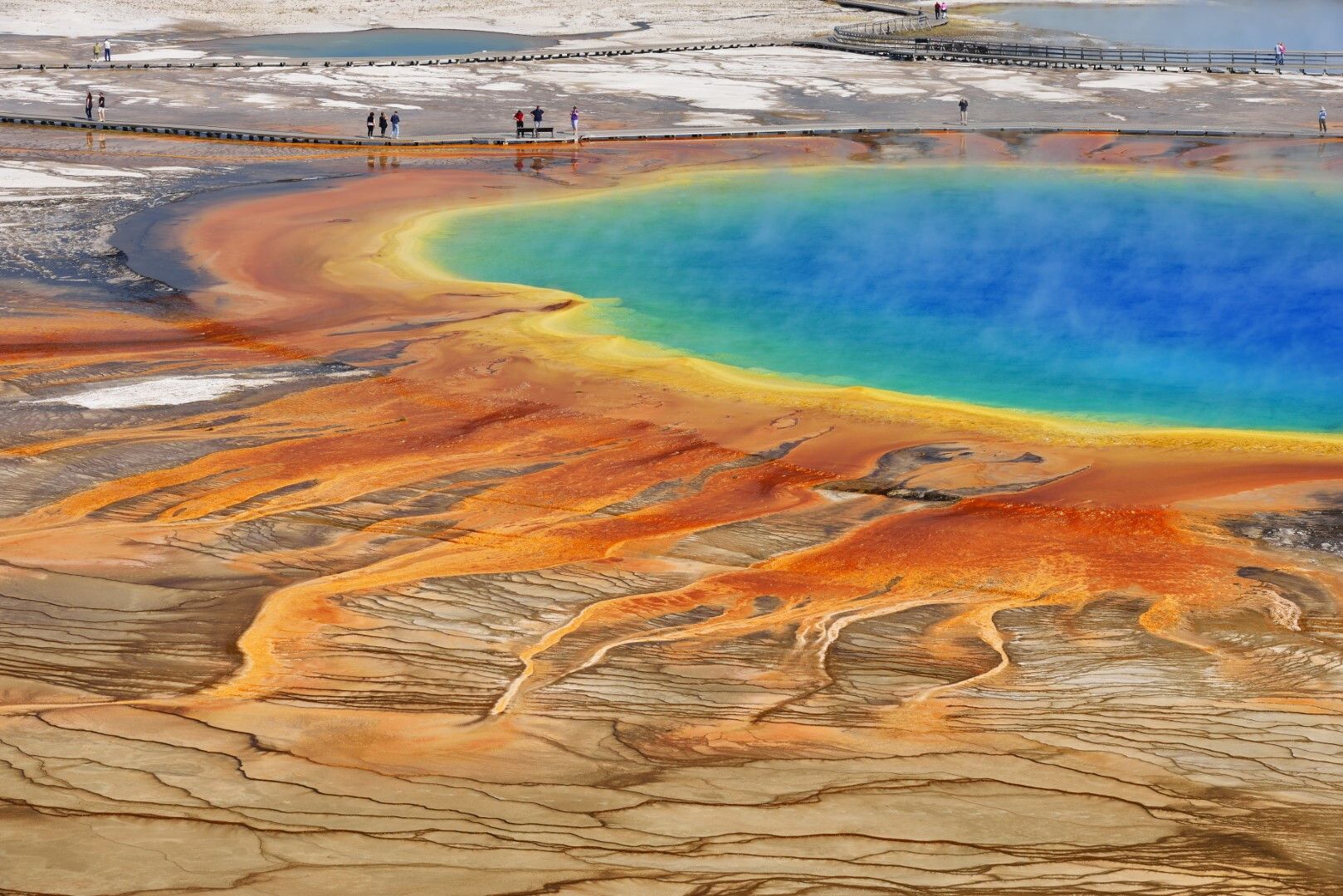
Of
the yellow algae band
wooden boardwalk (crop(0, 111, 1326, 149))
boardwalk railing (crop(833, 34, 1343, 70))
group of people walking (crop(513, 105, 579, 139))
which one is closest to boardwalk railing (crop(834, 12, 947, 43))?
boardwalk railing (crop(833, 34, 1343, 70))

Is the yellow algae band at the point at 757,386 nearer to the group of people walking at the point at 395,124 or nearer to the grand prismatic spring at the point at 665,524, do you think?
the grand prismatic spring at the point at 665,524

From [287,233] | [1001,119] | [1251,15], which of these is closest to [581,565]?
[287,233]

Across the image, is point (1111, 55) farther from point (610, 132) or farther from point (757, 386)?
point (757, 386)

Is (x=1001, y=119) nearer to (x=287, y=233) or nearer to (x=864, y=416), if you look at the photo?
(x=287, y=233)

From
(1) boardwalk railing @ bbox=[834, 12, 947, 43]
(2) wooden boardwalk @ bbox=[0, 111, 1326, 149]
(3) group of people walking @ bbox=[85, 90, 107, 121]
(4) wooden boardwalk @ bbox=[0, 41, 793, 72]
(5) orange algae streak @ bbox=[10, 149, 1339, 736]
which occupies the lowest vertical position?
(5) orange algae streak @ bbox=[10, 149, 1339, 736]

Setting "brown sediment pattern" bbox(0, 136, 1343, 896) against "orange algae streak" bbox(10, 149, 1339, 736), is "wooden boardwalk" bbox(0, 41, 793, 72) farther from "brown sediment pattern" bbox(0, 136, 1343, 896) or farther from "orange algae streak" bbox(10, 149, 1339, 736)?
"orange algae streak" bbox(10, 149, 1339, 736)

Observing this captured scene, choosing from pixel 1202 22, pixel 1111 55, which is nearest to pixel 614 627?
pixel 1111 55
